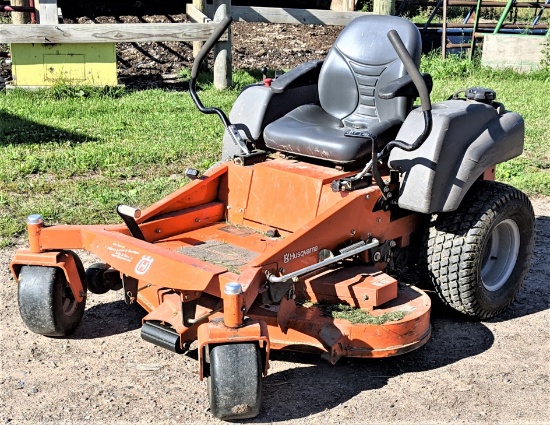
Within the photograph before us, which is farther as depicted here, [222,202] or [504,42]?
[504,42]

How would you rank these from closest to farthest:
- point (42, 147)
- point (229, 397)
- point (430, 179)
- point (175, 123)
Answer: point (229, 397) → point (430, 179) → point (42, 147) → point (175, 123)

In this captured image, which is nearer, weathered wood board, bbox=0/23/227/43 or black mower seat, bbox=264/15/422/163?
black mower seat, bbox=264/15/422/163

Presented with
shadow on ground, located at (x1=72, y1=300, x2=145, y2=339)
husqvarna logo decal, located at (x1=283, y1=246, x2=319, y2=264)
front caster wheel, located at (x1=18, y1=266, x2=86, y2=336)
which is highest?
husqvarna logo decal, located at (x1=283, y1=246, x2=319, y2=264)

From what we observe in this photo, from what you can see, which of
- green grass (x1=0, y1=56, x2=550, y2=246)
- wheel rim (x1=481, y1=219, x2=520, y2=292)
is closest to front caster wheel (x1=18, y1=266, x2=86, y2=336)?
green grass (x1=0, y1=56, x2=550, y2=246)

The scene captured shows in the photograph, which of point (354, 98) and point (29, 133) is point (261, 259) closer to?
point (354, 98)

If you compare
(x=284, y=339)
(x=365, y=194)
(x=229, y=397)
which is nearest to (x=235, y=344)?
(x=229, y=397)

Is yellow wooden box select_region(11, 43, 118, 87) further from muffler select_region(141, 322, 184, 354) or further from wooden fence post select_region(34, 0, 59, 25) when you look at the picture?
muffler select_region(141, 322, 184, 354)

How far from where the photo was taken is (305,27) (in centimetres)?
1303

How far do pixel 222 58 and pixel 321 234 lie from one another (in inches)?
233

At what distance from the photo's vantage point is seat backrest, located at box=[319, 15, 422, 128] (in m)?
4.70

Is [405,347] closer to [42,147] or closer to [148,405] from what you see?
[148,405]

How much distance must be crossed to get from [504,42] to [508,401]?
341 inches

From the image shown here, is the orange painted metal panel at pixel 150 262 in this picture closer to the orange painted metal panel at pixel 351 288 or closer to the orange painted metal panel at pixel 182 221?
the orange painted metal panel at pixel 182 221

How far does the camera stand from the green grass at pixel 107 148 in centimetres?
590
